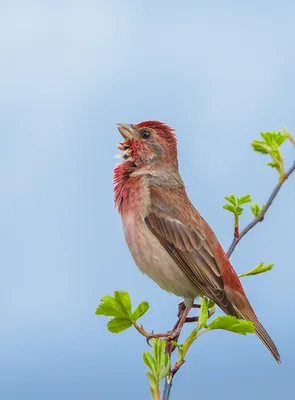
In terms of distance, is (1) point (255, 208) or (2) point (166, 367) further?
(1) point (255, 208)

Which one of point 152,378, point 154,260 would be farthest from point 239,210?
point 154,260

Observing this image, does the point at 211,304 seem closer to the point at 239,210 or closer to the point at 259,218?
the point at 239,210

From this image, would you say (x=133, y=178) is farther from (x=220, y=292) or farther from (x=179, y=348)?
(x=179, y=348)

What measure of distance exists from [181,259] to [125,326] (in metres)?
2.20

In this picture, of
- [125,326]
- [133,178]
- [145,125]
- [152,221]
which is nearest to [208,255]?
[152,221]

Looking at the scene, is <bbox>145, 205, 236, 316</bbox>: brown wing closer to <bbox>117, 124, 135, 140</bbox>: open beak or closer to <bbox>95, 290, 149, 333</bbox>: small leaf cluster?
<bbox>117, 124, 135, 140</bbox>: open beak

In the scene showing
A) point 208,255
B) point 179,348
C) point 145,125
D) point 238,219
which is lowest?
point 179,348

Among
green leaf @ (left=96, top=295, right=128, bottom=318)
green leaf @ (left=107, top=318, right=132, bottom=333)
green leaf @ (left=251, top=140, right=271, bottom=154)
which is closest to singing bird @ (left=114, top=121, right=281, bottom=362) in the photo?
green leaf @ (left=251, top=140, right=271, bottom=154)

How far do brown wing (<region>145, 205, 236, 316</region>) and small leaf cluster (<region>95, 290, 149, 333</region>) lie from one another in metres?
1.90

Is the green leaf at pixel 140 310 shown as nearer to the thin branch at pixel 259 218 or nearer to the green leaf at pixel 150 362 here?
the green leaf at pixel 150 362

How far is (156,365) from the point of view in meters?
3.16

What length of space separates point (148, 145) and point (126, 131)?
276 millimetres

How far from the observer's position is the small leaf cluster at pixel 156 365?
10.3 ft

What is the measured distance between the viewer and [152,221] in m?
5.75
